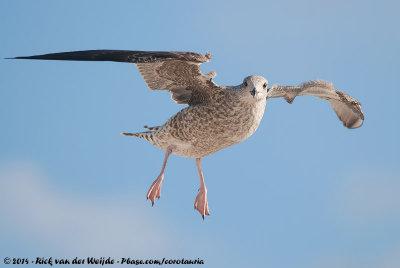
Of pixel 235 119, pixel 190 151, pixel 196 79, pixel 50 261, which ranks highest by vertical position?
pixel 196 79

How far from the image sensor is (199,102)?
8.88 meters

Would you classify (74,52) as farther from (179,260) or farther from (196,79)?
(179,260)

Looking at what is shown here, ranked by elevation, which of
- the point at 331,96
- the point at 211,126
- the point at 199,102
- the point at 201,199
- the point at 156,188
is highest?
the point at 331,96

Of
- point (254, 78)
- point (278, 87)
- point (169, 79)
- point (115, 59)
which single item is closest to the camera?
point (115, 59)

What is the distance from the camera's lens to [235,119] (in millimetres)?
8258

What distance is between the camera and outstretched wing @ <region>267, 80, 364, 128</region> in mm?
9562

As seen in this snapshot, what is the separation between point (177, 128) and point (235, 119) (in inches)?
48.7

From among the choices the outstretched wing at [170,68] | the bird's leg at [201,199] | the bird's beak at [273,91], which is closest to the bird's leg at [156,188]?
the bird's leg at [201,199]

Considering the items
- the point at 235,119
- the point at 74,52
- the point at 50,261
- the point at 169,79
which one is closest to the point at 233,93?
the point at 235,119

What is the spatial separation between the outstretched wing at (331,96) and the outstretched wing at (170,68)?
1.51 metres

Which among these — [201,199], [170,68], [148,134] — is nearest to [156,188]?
[201,199]

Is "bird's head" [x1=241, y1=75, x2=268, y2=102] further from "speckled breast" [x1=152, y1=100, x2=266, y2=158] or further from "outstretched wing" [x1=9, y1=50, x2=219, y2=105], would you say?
"outstretched wing" [x1=9, y1=50, x2=219, y2=105]

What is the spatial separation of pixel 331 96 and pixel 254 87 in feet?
8.57

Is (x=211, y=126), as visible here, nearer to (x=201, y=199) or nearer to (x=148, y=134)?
(x=148, y=134)
